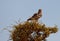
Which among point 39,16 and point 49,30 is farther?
point 39,16

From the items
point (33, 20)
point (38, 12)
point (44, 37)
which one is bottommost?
point (44, 37)

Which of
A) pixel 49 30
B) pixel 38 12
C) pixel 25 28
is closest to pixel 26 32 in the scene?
pixel 25 28

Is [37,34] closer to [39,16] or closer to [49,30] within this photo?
[49,30]

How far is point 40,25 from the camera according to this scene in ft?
62.6

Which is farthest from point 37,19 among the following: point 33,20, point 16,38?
point 16,38

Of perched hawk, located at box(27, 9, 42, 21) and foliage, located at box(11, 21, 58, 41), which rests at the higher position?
perched hawk, located at box(27, 9, 42, 21)

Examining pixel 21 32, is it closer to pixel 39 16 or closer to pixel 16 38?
pixel 16 38

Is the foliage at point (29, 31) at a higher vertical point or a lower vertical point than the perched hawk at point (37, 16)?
lower

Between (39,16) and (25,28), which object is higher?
(39,16)

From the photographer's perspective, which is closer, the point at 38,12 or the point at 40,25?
the point at 40,25

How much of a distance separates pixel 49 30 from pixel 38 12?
2.65 m

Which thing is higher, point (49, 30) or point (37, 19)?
point (37, 19)

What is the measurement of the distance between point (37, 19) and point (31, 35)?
5.61 ft

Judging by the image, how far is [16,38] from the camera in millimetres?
19078
